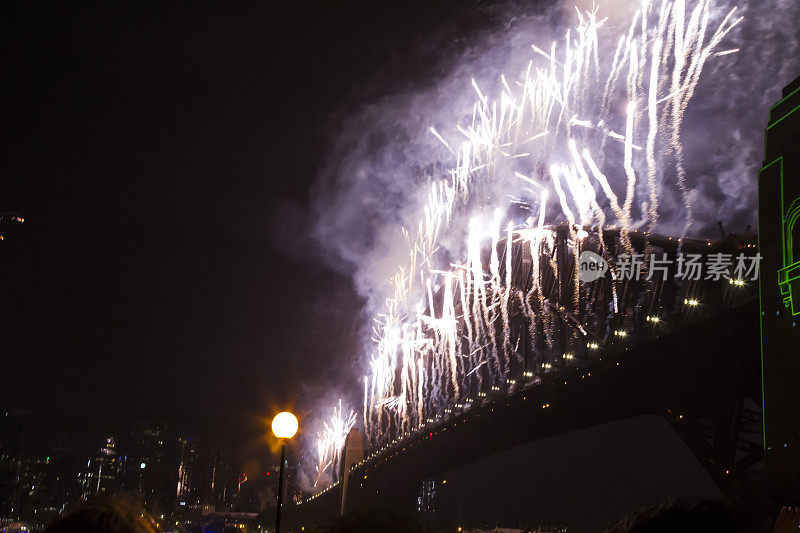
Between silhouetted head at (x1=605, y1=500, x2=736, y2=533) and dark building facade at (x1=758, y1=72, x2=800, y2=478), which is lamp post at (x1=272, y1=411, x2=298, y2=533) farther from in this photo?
dark building facade at (x1=758, y1=72, x2=800, y2=478)

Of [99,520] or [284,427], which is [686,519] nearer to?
[99,520]

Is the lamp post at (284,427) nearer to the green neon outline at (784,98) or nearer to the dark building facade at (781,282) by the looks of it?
the dark building facade at (781,282)

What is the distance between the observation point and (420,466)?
83.4 metres

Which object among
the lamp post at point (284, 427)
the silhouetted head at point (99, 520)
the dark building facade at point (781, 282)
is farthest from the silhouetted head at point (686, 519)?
the dark building facade at point (781, 282)

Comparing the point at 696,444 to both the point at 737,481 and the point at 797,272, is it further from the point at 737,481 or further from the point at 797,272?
the point at 797,272

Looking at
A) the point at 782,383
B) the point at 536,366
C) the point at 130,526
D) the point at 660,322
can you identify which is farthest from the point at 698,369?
the point at 130,526

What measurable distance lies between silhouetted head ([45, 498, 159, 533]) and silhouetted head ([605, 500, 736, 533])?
2.37m

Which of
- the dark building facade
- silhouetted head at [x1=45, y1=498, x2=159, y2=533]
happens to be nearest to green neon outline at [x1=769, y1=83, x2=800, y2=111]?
the dark building facade

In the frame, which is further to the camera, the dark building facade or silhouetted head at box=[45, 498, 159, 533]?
the dark building facade

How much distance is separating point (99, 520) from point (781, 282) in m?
26.2

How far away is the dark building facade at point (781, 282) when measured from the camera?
23859 millimetres

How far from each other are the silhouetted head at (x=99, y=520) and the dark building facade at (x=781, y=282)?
2390cm

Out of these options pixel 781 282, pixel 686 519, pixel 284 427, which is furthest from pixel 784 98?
pixel 686 519

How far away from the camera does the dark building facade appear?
23859mm
